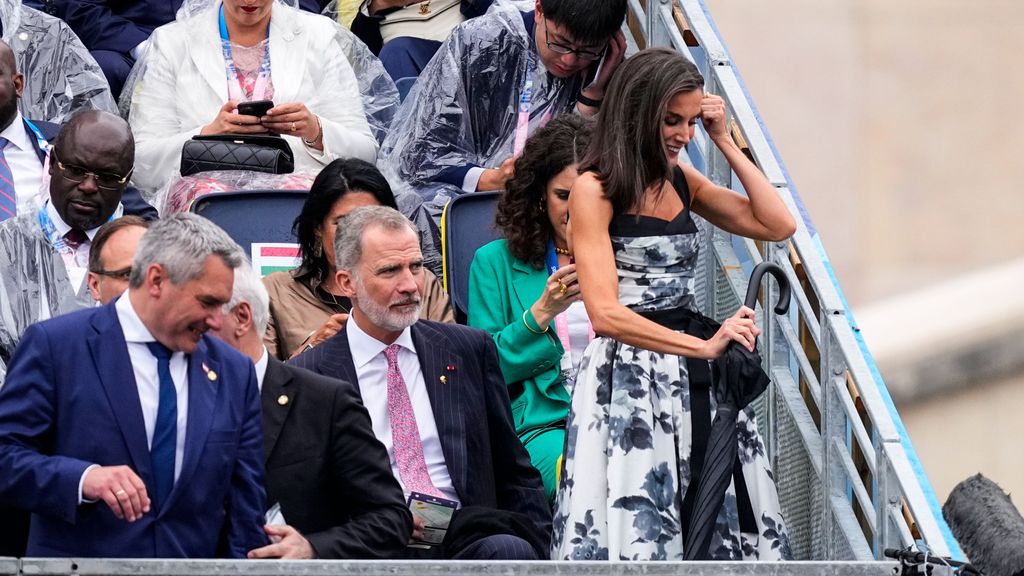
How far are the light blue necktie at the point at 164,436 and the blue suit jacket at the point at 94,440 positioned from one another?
0.02m

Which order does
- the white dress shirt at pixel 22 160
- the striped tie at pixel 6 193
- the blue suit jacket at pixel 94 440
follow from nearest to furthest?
the blue suit jacket at pixel 94 440
the striped tie at pixel 6 193
the white dress shirt at pixel 22 160

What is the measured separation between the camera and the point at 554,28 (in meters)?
7.00

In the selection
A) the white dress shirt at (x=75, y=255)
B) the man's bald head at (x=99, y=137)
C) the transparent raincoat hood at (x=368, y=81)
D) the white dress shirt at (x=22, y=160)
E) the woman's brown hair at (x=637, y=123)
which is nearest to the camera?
the woman's brown hair at (x=637, y=123)

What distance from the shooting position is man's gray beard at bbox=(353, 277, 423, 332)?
5.71 m

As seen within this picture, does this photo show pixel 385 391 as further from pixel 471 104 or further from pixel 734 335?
pixel 471 104

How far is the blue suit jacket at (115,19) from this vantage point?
8148mm

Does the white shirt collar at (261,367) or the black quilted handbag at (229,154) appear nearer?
the white shirt collar at (261,367)

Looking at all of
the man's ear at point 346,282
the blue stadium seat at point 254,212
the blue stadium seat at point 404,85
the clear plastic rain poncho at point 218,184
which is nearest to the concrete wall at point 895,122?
the blue stadium seat at point 404,85

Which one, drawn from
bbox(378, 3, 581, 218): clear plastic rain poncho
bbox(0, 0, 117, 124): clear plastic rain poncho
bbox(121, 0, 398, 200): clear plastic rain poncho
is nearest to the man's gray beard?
bbox(378, 3, 581, 218): clear plastic rain poncho

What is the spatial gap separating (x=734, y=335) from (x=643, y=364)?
29 cm

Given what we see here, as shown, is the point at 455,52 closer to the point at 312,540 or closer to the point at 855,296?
the point at 312,540

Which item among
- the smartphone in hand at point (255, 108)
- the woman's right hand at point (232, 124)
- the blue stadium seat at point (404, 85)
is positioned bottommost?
the woman's right hand at point (232, 124)

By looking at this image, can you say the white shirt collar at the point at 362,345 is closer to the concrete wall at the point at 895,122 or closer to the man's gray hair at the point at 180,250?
Answer: the man's gray hair at the point at 180,250

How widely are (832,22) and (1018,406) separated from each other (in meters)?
3.98
